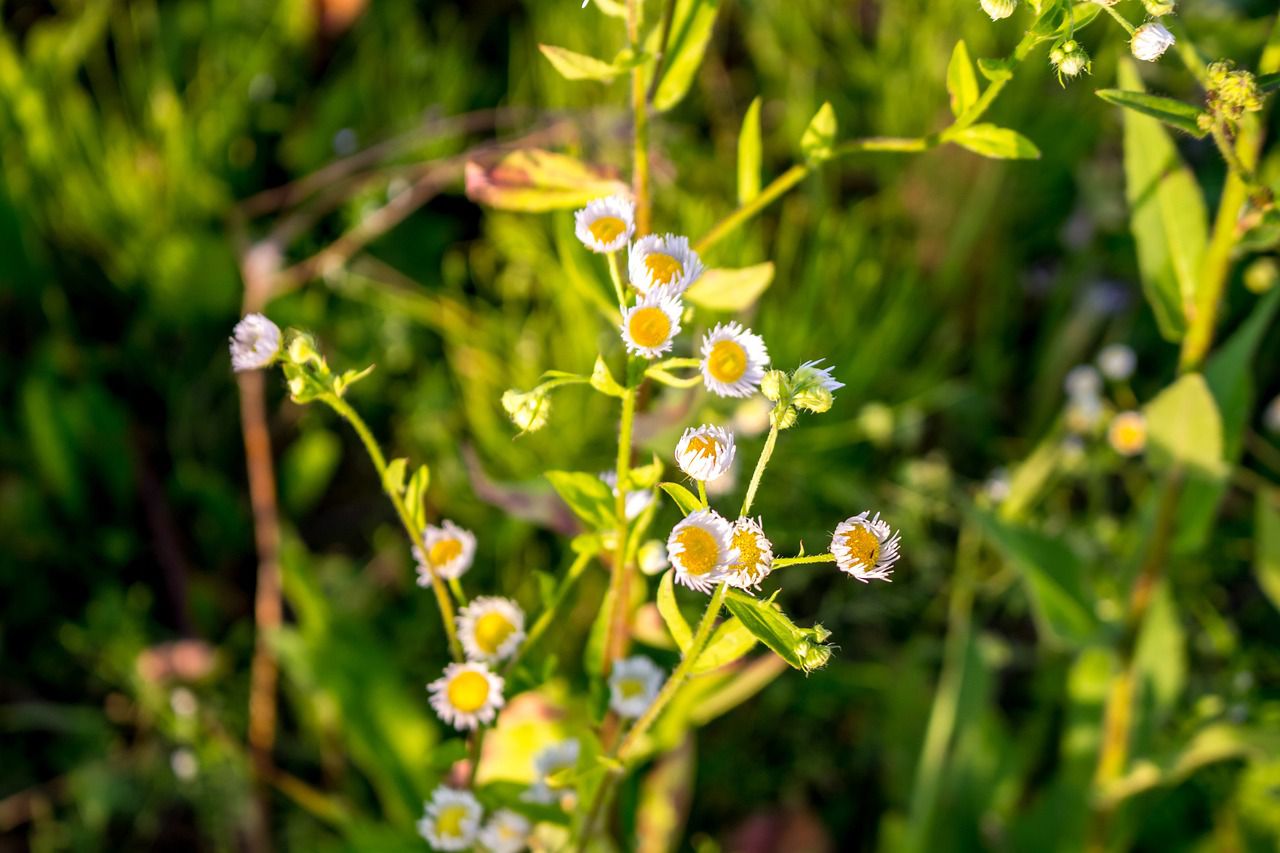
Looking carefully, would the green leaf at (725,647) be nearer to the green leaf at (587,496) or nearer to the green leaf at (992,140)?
the green leaf at (587,496)

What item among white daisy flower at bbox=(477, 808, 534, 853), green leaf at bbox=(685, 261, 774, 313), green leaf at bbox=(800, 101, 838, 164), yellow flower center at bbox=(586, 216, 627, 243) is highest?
yellow flower center at bbox=(586, 216, 627, 243)

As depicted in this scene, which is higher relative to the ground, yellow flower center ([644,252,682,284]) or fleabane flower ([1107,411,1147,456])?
yellow flower center ([644,252,682,284])

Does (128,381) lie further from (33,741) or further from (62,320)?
(33,741)

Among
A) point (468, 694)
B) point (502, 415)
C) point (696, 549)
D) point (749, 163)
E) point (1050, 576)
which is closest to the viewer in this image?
point (696, 549)

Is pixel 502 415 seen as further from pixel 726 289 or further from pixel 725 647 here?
pixel 725 647

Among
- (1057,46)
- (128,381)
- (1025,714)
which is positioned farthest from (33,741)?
(1057,46)

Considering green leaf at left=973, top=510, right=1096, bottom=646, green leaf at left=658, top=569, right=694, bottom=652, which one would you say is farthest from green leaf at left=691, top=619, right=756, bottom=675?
→ green leaf at left=973, top=510, right=1096, bottom=646

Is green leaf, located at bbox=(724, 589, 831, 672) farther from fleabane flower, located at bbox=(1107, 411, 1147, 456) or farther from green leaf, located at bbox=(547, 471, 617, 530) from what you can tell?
Result: fleabane flower, located at bbox=(1107, 411, 1147, 456)

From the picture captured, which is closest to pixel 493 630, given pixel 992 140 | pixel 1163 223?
pixel 992 140
